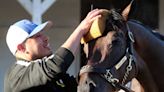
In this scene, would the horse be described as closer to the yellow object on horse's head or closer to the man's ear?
the yellow object on horse's head

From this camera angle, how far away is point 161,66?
11.9 feet

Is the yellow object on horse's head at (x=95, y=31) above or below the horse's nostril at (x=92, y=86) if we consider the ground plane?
above

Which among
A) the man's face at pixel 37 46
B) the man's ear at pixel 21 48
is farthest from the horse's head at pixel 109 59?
the man's ear at pixel 21 48

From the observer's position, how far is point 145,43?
3.62 meters

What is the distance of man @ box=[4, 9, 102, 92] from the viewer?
317 centimetres

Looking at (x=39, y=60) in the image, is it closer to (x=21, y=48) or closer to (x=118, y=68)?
(x=21, y=48)

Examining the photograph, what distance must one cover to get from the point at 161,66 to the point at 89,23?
0.60 metres

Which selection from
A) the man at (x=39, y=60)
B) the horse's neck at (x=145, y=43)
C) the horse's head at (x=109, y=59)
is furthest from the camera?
the horse's neck at (x=145, y=43)

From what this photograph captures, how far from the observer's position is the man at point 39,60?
3170 mm

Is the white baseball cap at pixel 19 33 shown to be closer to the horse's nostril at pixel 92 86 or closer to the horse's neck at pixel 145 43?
the horse's nostril at pixel 92 86

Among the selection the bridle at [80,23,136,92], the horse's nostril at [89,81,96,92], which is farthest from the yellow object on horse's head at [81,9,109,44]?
the horse's nostril at [89,81,96,92]

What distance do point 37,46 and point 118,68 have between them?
1.71 ft

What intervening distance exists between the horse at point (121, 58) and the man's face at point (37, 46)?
255 millimetres

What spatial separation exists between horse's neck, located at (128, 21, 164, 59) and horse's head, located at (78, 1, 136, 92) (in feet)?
0.27
